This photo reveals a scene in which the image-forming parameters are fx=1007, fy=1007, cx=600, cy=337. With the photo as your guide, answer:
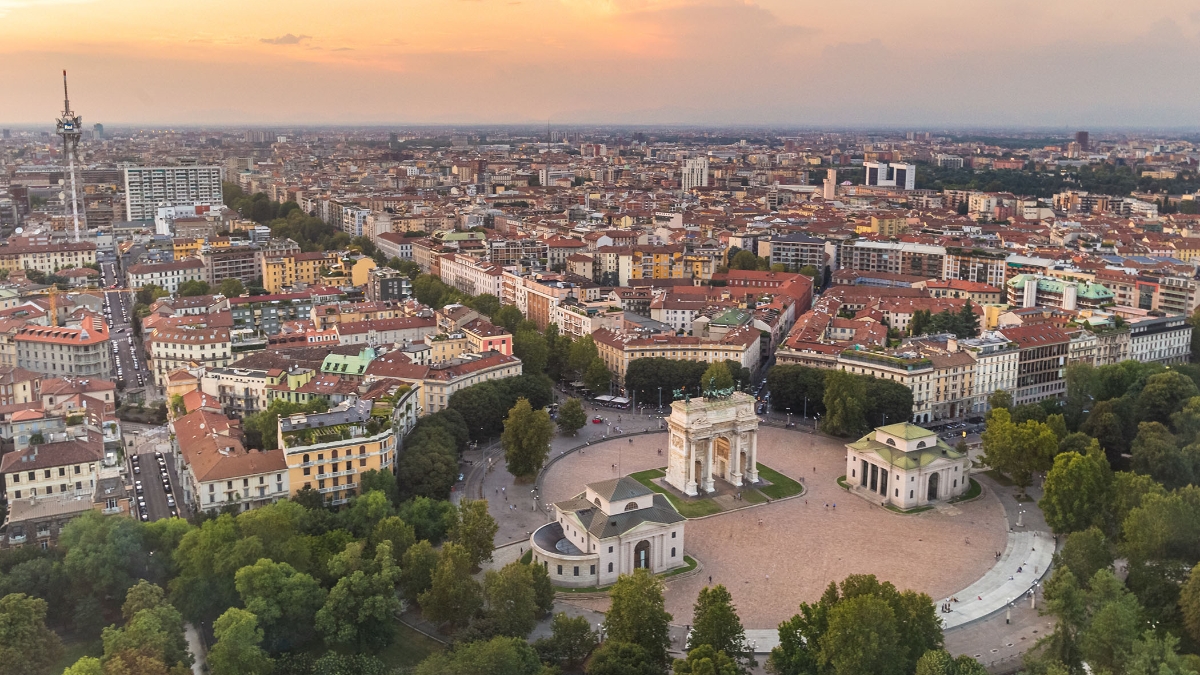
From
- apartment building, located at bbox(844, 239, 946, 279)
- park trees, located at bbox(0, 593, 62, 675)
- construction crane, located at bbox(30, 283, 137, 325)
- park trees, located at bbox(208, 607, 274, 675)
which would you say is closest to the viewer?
park trees, located at bbox(0, 593, 62, 675)

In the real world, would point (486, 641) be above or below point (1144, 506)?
below

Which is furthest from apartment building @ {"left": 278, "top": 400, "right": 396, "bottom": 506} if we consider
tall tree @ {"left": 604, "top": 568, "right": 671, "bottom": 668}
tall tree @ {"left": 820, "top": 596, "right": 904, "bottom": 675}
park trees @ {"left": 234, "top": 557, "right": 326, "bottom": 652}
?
tall tree @ {"left": 820, "top": 596, "right": 904, "bottom": 675}

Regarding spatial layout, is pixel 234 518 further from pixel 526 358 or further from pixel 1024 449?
pixel 1024 449

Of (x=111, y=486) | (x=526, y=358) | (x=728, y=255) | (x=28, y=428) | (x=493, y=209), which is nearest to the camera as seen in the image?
(x=111, y=486)

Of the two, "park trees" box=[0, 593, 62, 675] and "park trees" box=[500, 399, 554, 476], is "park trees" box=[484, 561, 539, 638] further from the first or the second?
"park trees" box=[500, 399, 554, 476]

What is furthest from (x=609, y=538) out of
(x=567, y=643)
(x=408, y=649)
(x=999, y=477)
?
(x=999, y=477)

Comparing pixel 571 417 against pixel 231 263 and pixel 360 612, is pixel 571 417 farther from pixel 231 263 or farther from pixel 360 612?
pixel 231 263

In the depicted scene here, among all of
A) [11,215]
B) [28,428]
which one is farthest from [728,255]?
[11,215]
